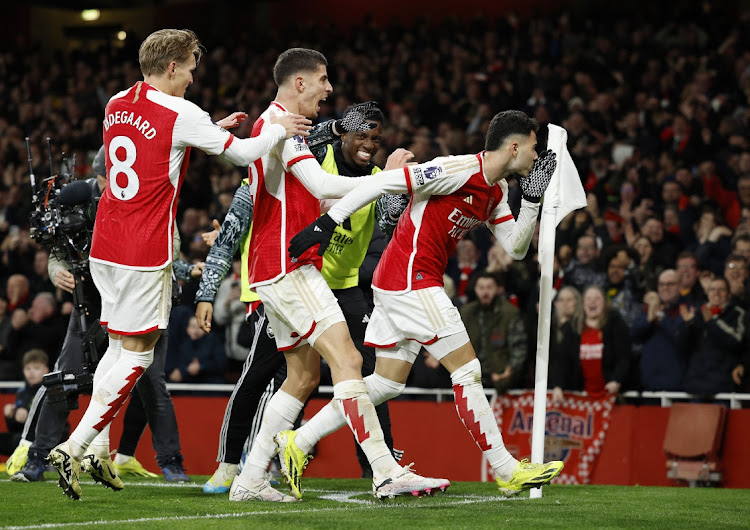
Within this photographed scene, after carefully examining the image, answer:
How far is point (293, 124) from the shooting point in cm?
568

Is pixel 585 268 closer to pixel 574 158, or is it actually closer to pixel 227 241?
pixel 574 158

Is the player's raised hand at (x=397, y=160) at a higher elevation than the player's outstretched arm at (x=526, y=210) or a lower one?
higher

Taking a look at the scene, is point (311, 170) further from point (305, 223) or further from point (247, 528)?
point (247, 528)

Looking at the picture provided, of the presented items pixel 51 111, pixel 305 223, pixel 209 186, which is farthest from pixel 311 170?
pixel 51 111

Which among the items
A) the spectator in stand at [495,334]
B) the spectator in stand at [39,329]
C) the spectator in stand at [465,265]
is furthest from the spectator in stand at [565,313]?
the spectator in stand at [39,329]

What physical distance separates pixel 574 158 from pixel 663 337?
4386 mm

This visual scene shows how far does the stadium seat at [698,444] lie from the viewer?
876cm

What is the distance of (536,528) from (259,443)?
1762 millimetres

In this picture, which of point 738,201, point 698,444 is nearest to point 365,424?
point 698,444

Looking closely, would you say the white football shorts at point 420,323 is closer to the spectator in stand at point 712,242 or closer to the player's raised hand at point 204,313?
the player's raised hand at point 204,313

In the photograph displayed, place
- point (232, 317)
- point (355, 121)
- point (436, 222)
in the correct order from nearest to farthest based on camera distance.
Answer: point (436, 222)
point (355, 121)
point (232, 317)

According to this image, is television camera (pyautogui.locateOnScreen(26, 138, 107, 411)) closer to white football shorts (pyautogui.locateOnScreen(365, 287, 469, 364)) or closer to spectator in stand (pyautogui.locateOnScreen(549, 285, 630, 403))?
white football shorts (pyautogui.locateOnScreen(365, 287, 469, 364))

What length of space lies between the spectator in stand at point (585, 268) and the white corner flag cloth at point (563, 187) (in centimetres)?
377

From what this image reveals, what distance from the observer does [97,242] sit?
5.73 metres
